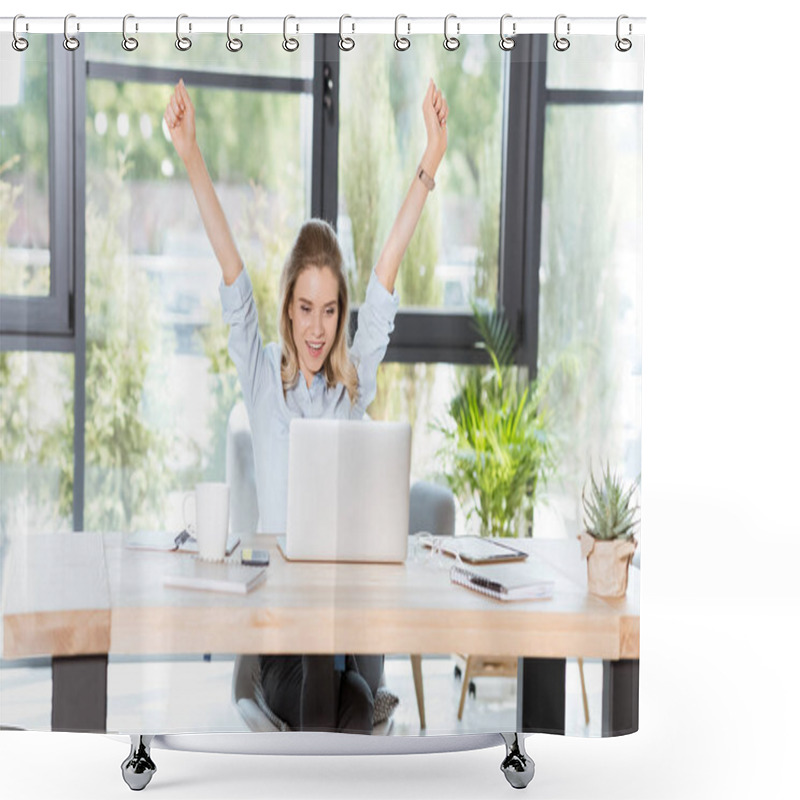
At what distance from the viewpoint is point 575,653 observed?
81.7 inches

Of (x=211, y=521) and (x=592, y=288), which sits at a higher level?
(x=592, y=288)

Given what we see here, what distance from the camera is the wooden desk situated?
2066 millimetres

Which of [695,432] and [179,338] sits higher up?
[179,338]

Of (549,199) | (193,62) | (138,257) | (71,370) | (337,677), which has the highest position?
(193,62)

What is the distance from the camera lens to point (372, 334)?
2109 millimetres

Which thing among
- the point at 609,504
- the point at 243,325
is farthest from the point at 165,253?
the point at 609,504

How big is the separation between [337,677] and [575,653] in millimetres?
470

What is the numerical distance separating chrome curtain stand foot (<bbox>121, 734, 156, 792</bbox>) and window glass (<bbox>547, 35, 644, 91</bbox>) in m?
1.66

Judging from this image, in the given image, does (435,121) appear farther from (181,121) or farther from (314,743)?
(314,743)

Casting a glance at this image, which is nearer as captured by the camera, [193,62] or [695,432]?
[193,62]

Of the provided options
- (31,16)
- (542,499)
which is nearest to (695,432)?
(542,499)

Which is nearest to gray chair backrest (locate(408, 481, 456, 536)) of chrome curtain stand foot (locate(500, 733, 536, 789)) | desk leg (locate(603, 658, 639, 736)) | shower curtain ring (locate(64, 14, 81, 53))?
desk leg (locate(603, 658, 639, 736))

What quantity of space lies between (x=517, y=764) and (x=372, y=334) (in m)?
1.03

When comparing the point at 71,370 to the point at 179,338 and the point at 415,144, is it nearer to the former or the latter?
the point at 179,338
